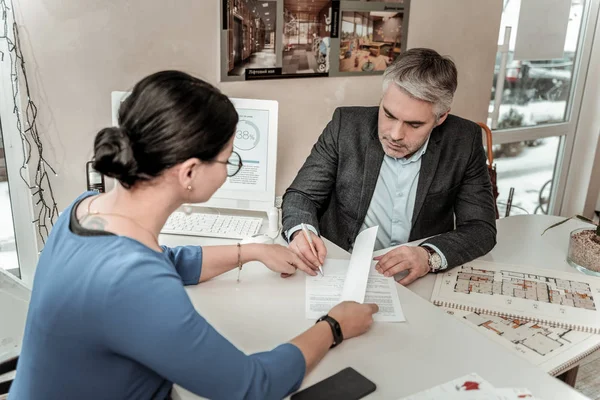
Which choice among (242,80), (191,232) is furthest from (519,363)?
(242,80)

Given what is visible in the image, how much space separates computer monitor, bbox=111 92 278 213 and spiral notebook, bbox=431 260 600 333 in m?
0.66

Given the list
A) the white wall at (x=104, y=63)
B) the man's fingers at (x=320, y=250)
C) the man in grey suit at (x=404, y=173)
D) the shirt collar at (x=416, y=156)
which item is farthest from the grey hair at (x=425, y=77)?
the white wall at (x=104, y=63)

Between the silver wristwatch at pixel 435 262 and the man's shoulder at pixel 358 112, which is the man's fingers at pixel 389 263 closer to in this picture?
the silver wristwatch at pixel 435 262

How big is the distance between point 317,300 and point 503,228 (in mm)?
917

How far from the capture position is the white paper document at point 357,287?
4.06 feet

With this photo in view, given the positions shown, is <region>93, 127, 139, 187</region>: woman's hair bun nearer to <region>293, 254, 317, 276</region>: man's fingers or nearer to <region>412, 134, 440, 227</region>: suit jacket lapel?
<region>293, 254, 317, 276</region>: man's fingers

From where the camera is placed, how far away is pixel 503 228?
1.89m

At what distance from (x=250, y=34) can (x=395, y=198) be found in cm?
87

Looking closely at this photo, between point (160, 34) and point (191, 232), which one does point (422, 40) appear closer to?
point (160, 34)

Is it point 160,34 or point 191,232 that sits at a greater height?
Result: point 160,34

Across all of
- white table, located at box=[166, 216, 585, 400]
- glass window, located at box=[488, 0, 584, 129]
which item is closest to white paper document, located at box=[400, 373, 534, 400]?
white table, located at box=[166, 216, 585, 400]

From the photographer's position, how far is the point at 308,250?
1.43 metres

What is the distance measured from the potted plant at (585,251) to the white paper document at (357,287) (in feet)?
1.91

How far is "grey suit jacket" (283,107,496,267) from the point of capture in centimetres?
176
